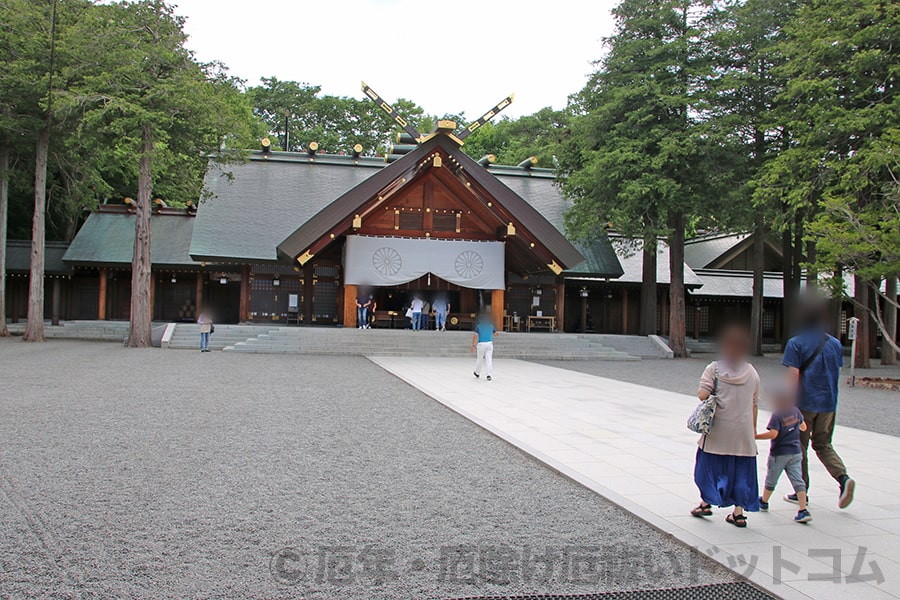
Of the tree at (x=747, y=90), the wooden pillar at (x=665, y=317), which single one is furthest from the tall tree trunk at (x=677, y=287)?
the wooden pillar at (x=665, y=317)

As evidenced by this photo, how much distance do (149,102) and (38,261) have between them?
6.93 meters

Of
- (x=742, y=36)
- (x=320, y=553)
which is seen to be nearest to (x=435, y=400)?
(x=320, y=553)

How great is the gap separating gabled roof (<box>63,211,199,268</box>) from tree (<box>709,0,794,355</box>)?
61.7 ft

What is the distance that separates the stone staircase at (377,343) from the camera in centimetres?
1866

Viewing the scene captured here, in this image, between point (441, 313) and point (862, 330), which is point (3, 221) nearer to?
point (441, 313)

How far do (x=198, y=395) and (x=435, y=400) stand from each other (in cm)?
346

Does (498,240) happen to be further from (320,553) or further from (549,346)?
(320,553)

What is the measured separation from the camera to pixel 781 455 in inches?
171

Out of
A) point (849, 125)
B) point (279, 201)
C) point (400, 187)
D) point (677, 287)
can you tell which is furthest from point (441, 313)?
point (849, 125)

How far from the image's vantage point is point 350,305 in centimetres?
2066

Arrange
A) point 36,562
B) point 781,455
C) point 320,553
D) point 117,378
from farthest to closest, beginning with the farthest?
point 117,378, point 781,455, point 320,553, point 36,562

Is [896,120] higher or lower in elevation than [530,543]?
higher

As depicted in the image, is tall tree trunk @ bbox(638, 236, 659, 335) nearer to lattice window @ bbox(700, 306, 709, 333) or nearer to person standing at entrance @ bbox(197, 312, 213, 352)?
lattice window @ bbox(700, 306, 709, 333)

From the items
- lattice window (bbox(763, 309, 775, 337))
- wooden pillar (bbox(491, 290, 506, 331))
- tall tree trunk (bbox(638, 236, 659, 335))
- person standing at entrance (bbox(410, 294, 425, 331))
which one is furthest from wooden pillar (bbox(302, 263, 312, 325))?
lattice window (bbox(763, 309, 775, 337))
